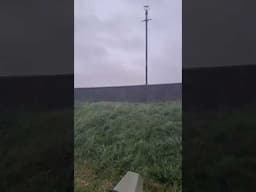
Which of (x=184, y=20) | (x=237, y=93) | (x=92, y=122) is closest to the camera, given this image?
(x=237, y=93)

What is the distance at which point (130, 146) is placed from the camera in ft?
9.53

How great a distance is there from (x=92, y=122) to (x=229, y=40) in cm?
174

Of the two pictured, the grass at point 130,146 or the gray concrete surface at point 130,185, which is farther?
the grass at point 130,146

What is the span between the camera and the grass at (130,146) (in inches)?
107

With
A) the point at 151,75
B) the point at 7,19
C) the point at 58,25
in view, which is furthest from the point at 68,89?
the point at 151,75

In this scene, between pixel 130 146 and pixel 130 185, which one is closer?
pixel 130 185

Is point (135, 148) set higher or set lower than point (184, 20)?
lower

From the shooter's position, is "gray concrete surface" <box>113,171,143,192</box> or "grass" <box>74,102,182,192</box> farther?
"grass" <box>74,102,182,192</box>

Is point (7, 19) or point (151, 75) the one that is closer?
point (7, 19)

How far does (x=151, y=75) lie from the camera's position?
9.96ft

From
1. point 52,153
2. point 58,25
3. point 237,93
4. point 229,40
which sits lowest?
point 52,153

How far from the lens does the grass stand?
2707mm

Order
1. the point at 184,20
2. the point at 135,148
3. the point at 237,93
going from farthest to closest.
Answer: the point at 135,148 < the point at 184,20 < the point at 237,93

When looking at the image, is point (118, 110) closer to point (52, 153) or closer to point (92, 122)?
point (92, 122)
